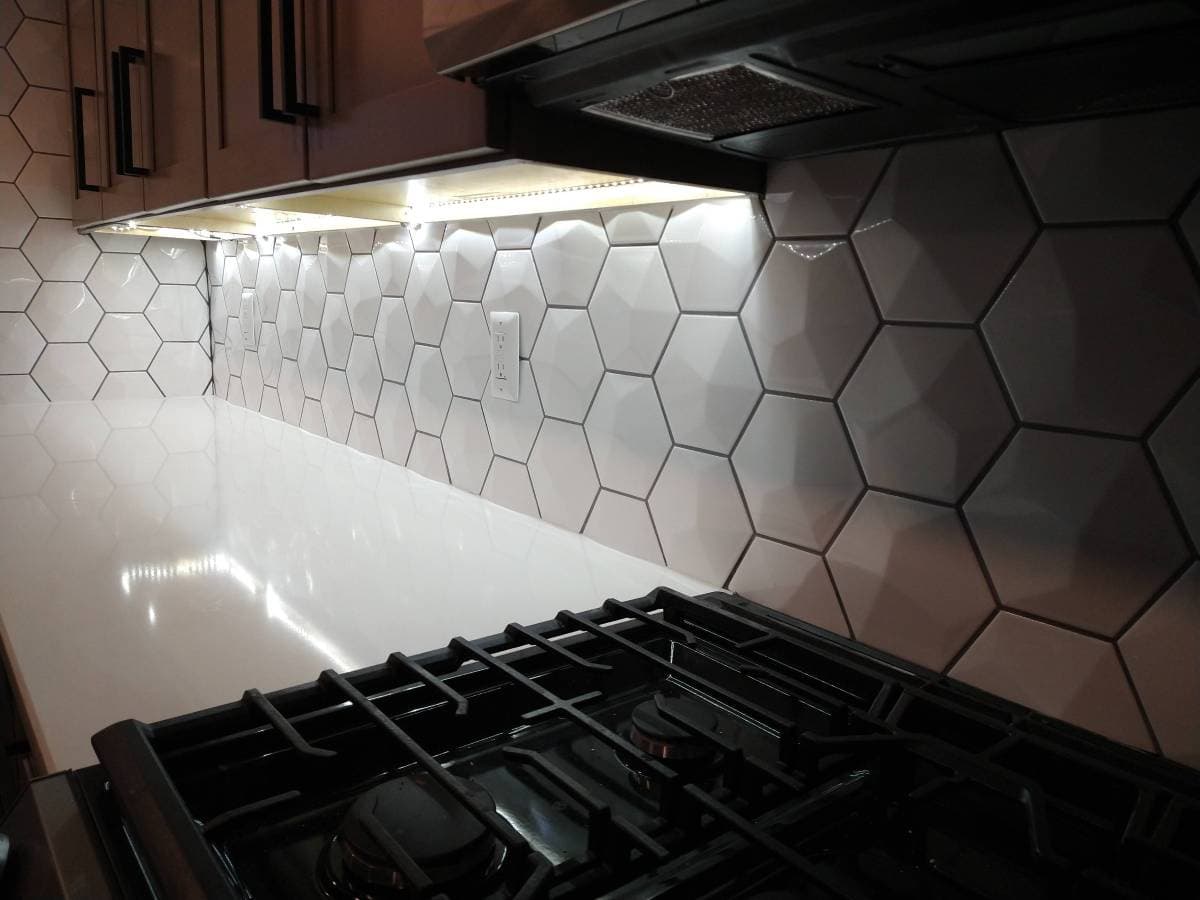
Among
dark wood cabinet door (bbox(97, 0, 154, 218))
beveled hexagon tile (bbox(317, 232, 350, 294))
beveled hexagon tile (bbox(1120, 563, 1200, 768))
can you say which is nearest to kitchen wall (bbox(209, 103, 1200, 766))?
beveled hexagon tile (bbox(1120, 563, 1200, 768))

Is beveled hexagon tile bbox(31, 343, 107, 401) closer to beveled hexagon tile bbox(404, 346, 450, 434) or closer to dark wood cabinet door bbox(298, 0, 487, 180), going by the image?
beveled hexagon tile bbox(404, 346, 450, 434)

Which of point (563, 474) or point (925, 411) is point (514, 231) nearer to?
point (563, 474)

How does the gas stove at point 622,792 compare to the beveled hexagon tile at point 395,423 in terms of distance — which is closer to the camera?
the gas stove at point 622,792

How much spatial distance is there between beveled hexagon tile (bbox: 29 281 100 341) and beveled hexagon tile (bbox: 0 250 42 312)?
21 millimetres

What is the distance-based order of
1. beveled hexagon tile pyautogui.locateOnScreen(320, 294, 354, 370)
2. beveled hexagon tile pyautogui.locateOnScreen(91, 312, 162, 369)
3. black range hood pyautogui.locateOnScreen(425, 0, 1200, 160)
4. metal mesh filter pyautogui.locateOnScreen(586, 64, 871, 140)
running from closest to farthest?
black range hood pyautogui.locateOnScreen(425, 0, 1200, 160) → metal mesh filter pyautogui.locateOnScreen(586, 64, 871, 140) → beveled hexagon tile pyautogui.locateOnScreen(320, 294, 354, 370) → beveled hexagon tile pyautogui.locateOnScreen(91, 312, 162, 369)

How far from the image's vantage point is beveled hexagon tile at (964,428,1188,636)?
0.68 meters

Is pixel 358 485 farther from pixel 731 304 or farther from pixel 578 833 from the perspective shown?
pixel 578 833

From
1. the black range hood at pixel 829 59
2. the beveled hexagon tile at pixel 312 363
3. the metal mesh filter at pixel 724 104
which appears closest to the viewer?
the black range hood at pixel 829 59

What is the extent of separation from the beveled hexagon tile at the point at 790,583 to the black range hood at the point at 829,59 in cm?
46

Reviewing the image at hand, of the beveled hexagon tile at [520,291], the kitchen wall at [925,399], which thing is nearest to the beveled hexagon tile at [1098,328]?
the kitchen wall at [925,399]

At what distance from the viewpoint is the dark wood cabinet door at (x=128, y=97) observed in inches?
60.0

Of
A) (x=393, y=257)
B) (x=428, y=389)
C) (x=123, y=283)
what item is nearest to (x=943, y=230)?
(x=428, y=389)

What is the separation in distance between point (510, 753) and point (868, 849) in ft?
0.91

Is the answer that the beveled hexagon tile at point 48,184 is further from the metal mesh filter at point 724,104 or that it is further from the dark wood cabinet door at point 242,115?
the metal mesh filter at point 724,104
